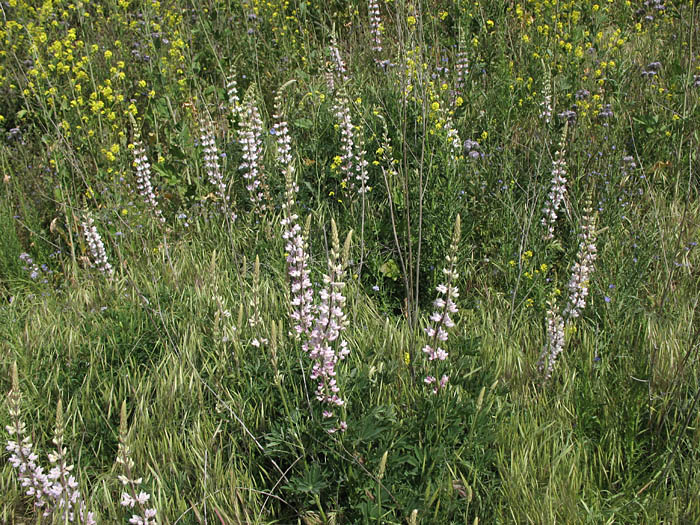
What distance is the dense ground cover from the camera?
2.10 metres

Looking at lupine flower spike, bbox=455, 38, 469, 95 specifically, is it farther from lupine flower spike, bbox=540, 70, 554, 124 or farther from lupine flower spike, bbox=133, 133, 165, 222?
lupine flower spike, bbox=133, 133, 165, 222

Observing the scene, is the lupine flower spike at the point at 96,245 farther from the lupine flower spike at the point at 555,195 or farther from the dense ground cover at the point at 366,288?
the lupine flower spike at the point at 555,195

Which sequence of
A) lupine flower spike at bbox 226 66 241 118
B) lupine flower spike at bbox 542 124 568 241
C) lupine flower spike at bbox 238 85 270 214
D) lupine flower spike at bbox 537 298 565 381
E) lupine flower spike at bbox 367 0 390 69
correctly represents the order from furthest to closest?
lupine flower spike at bbox 367 0 390 69 < lupine flower spike at bbox 226 66 241 118 < lupine flower spike at bbox 238 85 270 214 < lupine flower spike at bbox 542 124 568 241 < lupine flower spike at bbox 537 298 565 381

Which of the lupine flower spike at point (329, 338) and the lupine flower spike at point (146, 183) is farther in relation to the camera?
the lupine flower spike at point (146, 183)

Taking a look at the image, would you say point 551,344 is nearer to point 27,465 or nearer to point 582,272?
point 582,272

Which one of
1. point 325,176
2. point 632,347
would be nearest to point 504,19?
point 325,176

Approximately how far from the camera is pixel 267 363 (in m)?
2.38

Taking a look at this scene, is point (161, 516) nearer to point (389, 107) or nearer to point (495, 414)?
point (495, 414)

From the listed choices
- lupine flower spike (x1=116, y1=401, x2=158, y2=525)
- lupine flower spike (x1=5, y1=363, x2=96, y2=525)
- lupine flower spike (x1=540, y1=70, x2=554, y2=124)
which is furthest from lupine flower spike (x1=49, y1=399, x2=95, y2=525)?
lupine flower spike (x1=540, y1=70, x2=554, y2=124)

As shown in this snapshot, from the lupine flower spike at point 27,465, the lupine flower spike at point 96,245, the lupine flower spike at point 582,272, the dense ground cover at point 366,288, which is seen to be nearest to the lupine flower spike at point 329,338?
the dense ground cover at point 366,288

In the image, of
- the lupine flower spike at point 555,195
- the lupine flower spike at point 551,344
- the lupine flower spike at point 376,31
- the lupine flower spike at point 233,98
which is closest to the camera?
the lupine flower spike at point 551,344

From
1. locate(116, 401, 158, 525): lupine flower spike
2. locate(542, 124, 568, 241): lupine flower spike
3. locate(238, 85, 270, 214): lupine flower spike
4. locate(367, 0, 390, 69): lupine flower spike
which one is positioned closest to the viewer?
locate(116, 401, 158, 525): lupine flower spike

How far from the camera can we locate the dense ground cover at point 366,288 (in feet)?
6.88

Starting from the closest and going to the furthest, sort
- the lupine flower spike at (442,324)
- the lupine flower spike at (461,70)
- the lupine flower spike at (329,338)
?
the lupine flower spike at (329,338) → the lupine flower spike at (442,324) → the lupine flower spike at (461,70)
